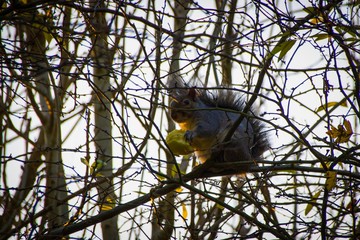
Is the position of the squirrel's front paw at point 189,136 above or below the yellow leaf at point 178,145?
above

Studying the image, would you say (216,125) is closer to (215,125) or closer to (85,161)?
(215,125)

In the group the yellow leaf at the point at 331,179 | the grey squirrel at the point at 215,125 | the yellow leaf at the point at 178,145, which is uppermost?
the grey squirrel at the point at 215,125

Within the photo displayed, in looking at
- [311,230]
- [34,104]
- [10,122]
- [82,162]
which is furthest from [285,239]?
[10,122]

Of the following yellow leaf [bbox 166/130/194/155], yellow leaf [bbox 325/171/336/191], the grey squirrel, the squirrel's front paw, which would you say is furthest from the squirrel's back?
yellow leaf [bbox 325/171/336/191]

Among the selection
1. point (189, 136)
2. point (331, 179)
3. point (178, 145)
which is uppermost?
point (189, 136)

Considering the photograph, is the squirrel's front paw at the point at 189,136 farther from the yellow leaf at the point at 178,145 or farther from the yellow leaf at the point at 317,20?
the yellow leaf at the point at 317,20

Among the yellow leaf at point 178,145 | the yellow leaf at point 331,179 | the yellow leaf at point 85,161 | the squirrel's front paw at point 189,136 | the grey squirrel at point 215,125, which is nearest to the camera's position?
the yellow leaf at point 331,179

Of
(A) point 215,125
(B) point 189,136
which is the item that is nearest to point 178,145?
(B) point 189,136

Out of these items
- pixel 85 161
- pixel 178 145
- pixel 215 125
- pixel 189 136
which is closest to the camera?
pixel 85 161

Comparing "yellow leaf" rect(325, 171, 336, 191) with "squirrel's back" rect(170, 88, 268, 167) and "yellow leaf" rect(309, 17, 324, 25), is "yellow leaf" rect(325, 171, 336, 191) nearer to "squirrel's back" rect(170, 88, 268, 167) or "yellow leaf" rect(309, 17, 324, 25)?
"yellow leaf" rect(309, 17, 324, 25)

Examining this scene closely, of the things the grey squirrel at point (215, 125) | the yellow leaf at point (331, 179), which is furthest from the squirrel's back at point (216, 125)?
the yellow leaf at point (331, 179)

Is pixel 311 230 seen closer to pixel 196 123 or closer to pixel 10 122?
pixel 196 123

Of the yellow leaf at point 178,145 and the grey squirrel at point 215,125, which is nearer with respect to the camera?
the yellow leaf at point 178,145

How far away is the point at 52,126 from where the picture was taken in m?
4.36
